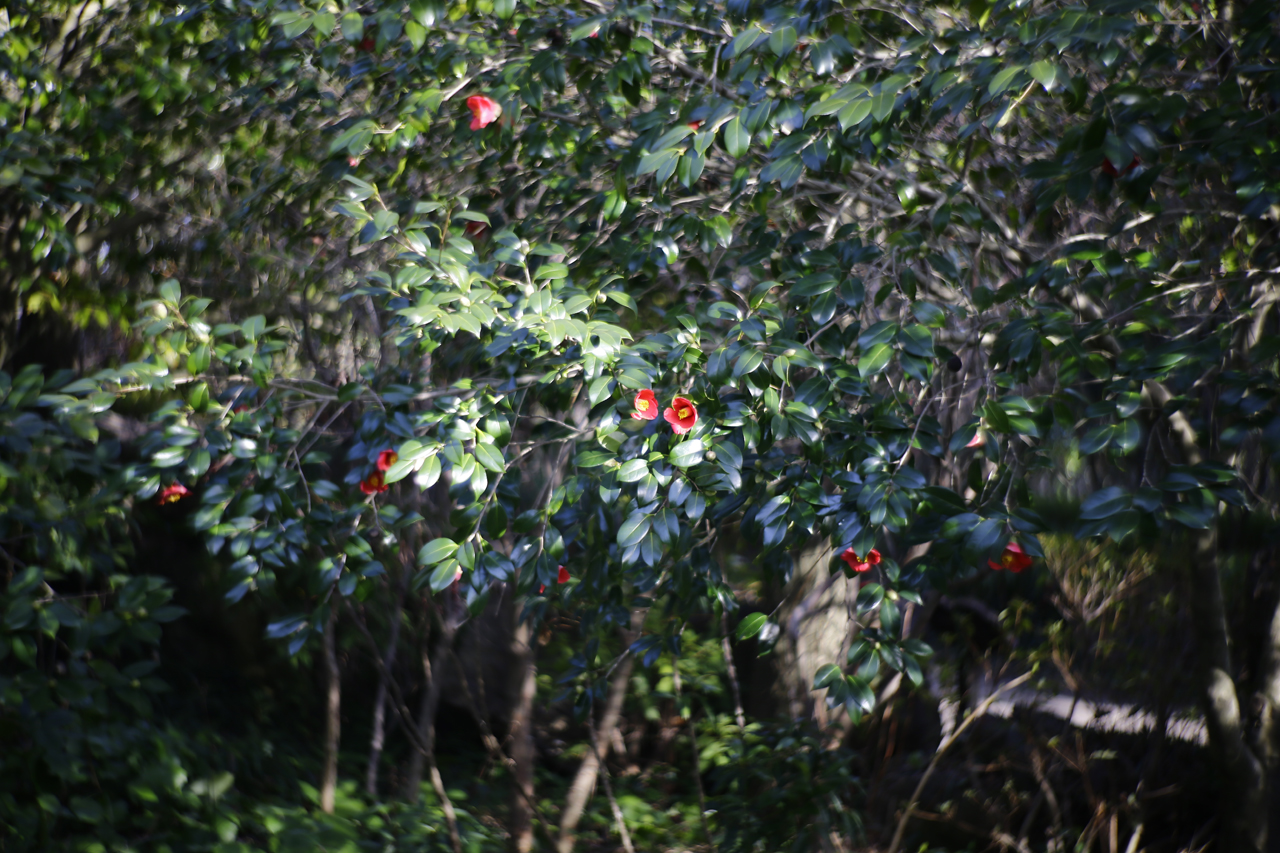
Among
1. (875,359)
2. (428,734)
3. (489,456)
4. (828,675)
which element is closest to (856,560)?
(828,675)

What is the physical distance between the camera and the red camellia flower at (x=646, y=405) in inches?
58.9

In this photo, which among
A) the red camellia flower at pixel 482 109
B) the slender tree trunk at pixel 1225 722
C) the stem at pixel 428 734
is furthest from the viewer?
the stem at pixel 428 734

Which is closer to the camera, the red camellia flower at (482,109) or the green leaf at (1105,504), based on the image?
the green leaf at (1105,504)

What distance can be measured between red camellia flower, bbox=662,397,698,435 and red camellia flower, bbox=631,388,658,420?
0.02 m

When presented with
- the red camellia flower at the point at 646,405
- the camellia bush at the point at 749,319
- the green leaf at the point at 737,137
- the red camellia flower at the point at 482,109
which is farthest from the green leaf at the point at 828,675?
the red camellia flower at the point at 482,109

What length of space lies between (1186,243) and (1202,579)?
97 cm

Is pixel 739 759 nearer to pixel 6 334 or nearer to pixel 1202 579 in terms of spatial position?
pixel 1202 579

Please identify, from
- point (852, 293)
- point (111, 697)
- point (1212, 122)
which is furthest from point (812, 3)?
point (111, 697)

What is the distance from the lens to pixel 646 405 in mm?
1498

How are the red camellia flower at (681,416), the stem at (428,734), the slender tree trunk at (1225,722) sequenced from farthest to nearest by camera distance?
the stem at (428,734), the slender tree trunk at (1225,722), the red camellia flower at (681,416)

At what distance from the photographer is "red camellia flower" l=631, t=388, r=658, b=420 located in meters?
1.50

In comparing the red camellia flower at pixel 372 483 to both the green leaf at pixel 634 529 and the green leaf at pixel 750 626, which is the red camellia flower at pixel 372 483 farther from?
the green leaf at pixel 750 626

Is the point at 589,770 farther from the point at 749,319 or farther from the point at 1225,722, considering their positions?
the point at 749,319

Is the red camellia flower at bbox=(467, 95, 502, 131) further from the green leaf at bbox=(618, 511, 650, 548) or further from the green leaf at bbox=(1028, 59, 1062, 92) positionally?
the green leaf at bbox=(1028, 59, 1062, 92)
